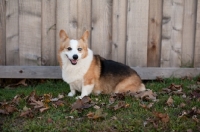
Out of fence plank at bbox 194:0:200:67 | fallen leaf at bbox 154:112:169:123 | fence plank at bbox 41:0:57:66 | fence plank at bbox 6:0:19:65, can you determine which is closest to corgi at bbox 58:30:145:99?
fence plank at bbox 41:0:57:66

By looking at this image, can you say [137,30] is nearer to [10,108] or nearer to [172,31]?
[172,31]

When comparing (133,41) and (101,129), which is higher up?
(133,41)

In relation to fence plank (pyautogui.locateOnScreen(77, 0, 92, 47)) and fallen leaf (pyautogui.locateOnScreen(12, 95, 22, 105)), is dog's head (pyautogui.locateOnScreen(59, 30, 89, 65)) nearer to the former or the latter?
fence plank (pyautogui.locateOnScreen(77, 0, 92, 47))

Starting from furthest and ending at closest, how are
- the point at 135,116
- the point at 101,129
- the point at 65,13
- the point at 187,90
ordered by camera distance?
the point at 65,13 → the point at 187,90 → the point at 135,116 → the point at 101,129

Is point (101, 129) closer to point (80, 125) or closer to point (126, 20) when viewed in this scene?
point (80, 125)

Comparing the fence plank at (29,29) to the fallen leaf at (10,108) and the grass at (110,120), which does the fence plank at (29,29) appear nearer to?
the grass at (110,120)

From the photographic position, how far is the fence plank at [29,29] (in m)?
5.66

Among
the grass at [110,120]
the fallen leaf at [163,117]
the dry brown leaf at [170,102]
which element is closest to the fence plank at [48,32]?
the grass at [110,120]

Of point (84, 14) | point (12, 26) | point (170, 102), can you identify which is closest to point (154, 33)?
point (84, 14)

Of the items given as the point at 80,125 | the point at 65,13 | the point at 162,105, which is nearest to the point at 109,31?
the point at 65,13

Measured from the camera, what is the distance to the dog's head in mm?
4945

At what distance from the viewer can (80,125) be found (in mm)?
3787

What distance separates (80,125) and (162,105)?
1.14 metres

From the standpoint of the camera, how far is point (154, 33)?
576cm
